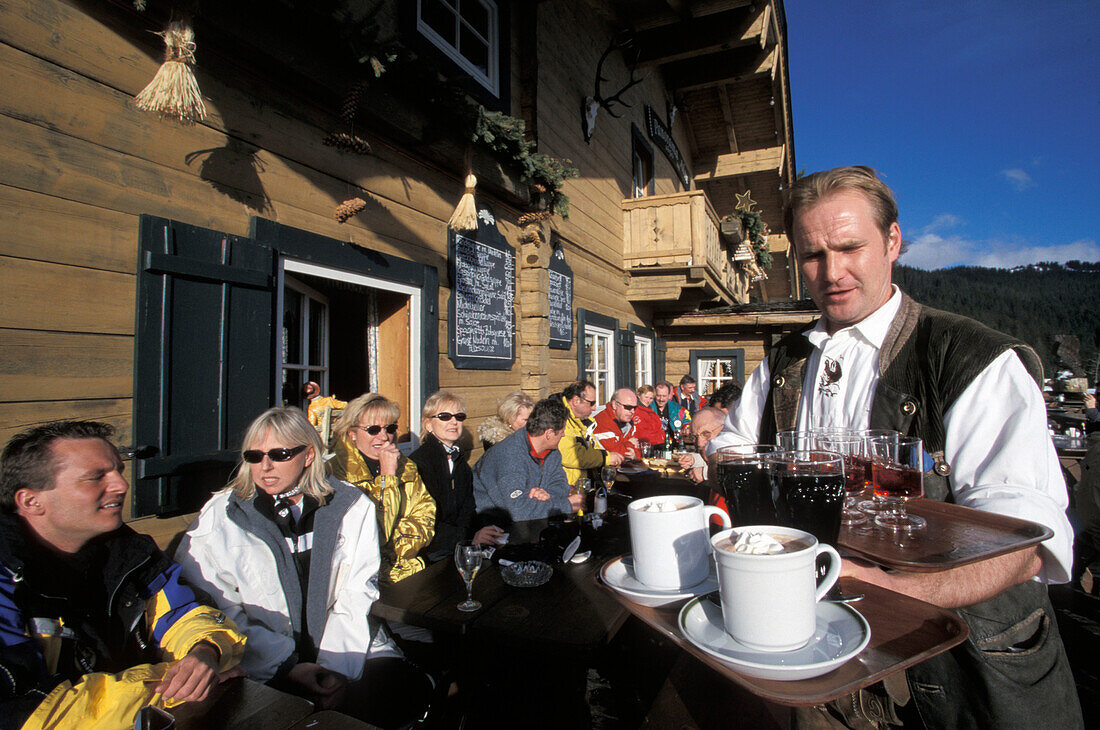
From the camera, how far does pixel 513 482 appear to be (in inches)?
155

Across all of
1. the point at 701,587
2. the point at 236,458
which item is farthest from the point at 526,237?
the point at 701,587

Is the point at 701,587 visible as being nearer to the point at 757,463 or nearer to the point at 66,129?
the point at 757,463

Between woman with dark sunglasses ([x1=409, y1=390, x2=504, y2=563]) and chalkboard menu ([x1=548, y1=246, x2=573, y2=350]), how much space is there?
8.37 ft

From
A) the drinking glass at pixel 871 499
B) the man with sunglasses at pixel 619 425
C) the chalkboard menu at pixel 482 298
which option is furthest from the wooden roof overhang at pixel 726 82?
the drinking glass at pixel 871 499

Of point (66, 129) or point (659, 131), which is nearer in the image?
point (66, 129)

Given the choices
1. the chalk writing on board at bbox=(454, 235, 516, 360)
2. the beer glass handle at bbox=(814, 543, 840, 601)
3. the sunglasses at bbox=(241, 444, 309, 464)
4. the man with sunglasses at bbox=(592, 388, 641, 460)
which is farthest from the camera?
the man with sunglasses at bbox=(592, 388, 641, 460)

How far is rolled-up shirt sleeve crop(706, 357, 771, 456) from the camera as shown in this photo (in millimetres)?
1726

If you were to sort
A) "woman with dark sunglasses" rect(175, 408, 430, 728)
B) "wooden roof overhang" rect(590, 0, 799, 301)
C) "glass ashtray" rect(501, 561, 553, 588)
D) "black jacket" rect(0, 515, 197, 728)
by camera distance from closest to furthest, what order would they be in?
"black jacket" rect(0, 515, 197, 728)
"woman with dark sunglasses" rect(175, 408, 430, 728)
"glass ashtray" rect(501, 561, 553, 588)
"wooden roof overhang" rect(590, 0, 799, 301)

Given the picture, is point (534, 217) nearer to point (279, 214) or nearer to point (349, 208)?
point (349, 208)

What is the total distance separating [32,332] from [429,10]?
374 centimetres

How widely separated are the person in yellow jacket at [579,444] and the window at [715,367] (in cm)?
581

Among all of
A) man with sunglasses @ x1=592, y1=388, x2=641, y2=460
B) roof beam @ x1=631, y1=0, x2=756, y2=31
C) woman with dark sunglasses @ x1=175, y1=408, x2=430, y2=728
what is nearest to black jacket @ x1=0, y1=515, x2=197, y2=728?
woman with dark sunglasses @ x1=175, y1=408, x2=430, y2=728

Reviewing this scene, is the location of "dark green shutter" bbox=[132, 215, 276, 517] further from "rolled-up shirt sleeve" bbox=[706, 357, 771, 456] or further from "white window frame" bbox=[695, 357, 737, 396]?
"white window frame" bbox=[695, 357, 737, 396]

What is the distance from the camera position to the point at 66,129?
7.03 ft
